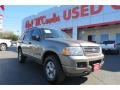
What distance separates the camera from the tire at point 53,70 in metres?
6.62

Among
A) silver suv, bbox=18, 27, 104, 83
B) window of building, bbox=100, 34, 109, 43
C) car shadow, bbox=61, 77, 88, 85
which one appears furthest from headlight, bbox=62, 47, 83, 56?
window of building, bbox=100, 34, 109, 43

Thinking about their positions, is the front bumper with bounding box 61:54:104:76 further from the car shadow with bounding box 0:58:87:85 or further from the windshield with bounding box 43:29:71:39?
the windshield with bounding box 43:29:71:39

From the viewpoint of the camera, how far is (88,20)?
94.1 ft

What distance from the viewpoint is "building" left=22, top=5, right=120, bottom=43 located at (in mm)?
25516

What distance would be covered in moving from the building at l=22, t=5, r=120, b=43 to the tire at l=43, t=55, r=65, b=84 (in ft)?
58.3

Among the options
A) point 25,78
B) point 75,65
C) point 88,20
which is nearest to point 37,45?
point 25,78

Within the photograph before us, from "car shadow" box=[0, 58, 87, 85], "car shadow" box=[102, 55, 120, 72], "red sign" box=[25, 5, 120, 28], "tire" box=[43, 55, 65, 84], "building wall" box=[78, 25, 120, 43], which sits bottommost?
"car shadow" box=[102, 55, 120, 72]

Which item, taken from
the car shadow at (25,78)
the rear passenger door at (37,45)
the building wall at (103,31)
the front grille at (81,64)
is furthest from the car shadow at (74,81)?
the building wall at (103,31)

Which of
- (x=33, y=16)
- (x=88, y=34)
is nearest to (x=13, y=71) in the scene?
(x=88, y=34)

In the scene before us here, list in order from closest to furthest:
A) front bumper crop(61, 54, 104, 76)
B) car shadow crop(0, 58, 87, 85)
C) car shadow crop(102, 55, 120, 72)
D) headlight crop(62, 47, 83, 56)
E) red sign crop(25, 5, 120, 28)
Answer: front bumper crop(61, 54, 104, 76), headlight crop(62, 47, 83, 56), car shadow crop(0, 58, 87, 85), car shadow crop(102, 55, 120, 72), red sign crop(25, 5, 120, 28)

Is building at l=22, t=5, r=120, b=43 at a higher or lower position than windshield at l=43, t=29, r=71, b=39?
higher

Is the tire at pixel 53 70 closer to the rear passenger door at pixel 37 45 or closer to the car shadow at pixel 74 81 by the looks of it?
the car shadow at pixel 74 81
